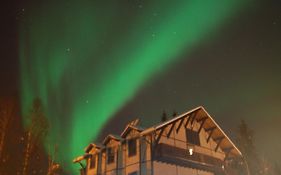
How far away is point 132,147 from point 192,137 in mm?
7308

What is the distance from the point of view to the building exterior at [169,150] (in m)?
25.2

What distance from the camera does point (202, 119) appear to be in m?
31.2

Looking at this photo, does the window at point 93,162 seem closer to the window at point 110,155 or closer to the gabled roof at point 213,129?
the window at point 110,155

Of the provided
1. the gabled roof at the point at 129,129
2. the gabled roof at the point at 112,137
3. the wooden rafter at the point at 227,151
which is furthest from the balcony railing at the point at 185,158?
the gabled roof at the point at 112,137

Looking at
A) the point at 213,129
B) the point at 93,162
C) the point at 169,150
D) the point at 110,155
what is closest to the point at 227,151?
the point at 213,129

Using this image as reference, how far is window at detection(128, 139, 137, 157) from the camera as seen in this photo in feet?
87.5

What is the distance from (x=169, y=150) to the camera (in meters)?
25.8

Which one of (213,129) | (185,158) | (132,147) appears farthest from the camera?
(213,129)

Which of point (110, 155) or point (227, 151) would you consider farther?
point (227, 151)

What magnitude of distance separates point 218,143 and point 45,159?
104 ft

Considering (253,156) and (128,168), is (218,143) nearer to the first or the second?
(128,168)

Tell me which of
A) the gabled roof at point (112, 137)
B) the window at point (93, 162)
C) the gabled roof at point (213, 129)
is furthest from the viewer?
the window at point (93, 162)

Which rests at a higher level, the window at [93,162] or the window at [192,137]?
the window at [192,137]

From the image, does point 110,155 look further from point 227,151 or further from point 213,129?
point 227,151
